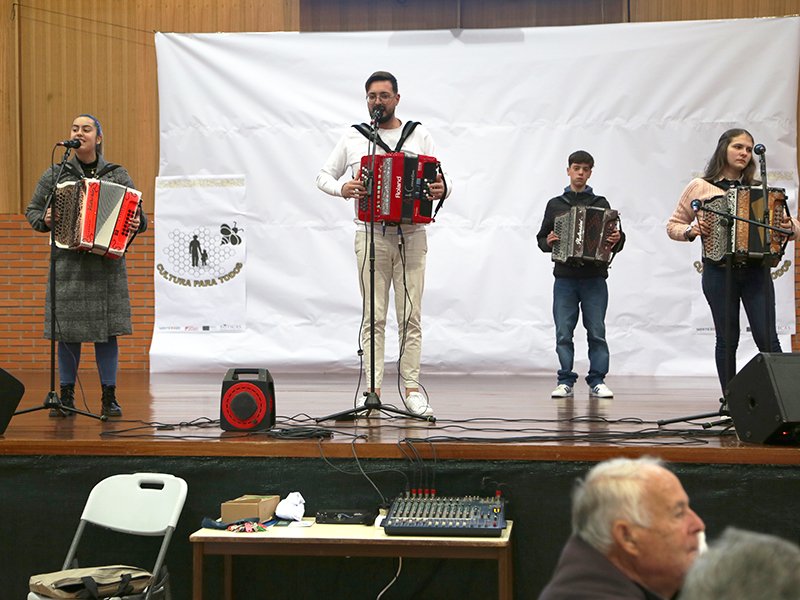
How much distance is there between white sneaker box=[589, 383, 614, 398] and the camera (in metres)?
4.93

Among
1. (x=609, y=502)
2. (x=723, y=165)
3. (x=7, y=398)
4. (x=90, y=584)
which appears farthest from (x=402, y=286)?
(x=609, y=502)

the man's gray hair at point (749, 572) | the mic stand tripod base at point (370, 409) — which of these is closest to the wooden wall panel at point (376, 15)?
the mic stand tripod base at point (370, 409)

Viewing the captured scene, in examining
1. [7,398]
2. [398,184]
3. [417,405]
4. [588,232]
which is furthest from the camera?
[588,232]

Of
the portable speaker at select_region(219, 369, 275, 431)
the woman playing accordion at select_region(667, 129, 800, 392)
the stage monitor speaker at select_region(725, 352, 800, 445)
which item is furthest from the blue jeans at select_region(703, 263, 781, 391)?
the portable speaker at select_region(219, 369, 275, 431)

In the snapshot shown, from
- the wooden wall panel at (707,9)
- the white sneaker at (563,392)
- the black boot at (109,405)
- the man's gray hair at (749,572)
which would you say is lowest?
the white sneaker at (563,392)

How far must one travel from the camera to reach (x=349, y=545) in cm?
273

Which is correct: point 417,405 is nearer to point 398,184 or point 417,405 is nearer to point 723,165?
point 398,184

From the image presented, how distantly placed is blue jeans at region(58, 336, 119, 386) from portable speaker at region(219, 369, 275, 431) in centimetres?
97

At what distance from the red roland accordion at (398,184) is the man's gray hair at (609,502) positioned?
2417 millimetres

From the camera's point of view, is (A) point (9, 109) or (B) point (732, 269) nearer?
(B) point (732, 269)

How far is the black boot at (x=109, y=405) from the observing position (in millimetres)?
4015

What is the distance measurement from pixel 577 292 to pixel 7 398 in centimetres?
342

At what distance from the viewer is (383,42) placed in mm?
6785

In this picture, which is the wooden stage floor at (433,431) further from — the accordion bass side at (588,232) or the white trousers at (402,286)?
the accordion bass side at (588,232)
